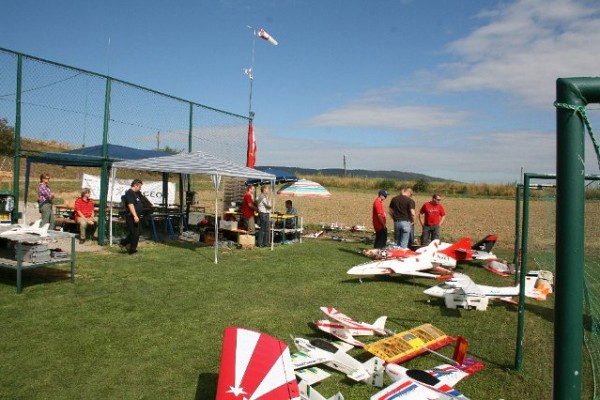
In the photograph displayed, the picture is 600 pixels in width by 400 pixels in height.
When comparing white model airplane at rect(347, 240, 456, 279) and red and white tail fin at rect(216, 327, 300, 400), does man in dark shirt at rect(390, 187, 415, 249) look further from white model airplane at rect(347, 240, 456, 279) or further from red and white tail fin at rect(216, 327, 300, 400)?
red and white tail fin at rect(216, 327, 300, 400)

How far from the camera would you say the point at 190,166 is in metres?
11.9

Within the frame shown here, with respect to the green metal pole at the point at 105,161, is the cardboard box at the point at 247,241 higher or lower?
lower

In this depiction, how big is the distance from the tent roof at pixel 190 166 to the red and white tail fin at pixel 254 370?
7563 mm

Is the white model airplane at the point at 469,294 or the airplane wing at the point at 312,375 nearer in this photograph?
the airplane wing at the point at 312,375

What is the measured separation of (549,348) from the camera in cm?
584

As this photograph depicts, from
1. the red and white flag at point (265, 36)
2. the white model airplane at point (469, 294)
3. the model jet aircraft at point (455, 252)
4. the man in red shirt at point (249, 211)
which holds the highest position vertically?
the red and white flag at point (265, 36)

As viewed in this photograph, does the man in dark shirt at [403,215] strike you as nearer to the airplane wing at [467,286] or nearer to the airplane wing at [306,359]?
the airplane wing at [467,286]

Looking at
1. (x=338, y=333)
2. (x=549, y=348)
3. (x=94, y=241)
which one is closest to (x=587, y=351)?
(x=549, y=348)

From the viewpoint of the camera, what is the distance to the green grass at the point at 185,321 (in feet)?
14.6

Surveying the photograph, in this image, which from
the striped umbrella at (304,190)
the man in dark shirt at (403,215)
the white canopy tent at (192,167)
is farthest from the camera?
the striped umbrella at (304,190)

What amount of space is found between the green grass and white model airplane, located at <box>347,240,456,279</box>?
0.29 m

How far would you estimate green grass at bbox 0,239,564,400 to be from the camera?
4445 millimetres

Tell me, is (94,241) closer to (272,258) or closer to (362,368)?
(272,258)

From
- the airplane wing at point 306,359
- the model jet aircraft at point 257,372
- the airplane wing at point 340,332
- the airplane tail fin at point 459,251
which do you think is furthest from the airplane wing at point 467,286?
the model jet aircraft at point 257,372
